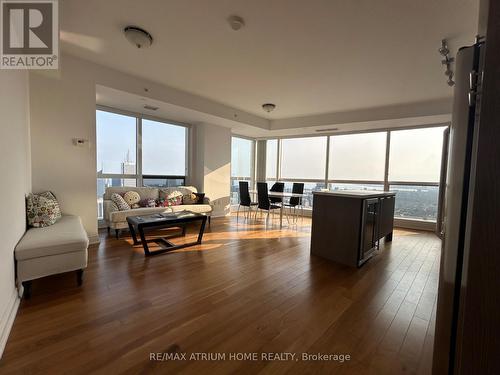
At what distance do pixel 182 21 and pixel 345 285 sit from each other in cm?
322

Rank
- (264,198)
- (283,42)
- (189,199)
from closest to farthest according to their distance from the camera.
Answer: (283,42), (189,199), (264,198)

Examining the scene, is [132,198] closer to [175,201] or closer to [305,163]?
[175,201]

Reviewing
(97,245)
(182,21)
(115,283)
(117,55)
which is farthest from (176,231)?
(182,21)

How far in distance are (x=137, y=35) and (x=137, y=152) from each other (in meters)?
2.96

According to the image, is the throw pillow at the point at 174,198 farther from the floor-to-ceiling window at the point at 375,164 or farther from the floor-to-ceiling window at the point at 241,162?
the floor-to-ceiling window at the point at 375,164

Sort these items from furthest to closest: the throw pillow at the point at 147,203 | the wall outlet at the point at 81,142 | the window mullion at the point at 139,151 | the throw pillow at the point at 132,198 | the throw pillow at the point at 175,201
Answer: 1. the window mullion at the point at 139,151
2. the throw pillow at the point at 175,201
3. the throw pillow at the point at 147,203
4. the throw pillow at the point at 132,198
5. the wall outlet at the point at 81,142

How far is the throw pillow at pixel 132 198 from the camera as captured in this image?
444 cm

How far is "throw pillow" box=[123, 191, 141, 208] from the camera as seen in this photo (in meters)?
4.44

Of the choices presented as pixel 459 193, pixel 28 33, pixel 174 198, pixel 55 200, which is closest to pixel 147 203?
pixel 174 198

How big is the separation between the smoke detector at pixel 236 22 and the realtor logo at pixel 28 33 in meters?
1.60

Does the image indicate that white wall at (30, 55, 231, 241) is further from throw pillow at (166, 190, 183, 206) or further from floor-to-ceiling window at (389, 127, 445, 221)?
floor-to-ceiling window at (389, 127, 445, 221)

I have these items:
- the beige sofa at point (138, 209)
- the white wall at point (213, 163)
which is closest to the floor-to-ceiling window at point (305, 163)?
the white wall at point (213, 163)

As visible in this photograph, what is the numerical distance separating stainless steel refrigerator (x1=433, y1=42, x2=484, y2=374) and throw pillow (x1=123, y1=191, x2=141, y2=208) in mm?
4647

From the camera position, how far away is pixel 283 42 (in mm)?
2680
